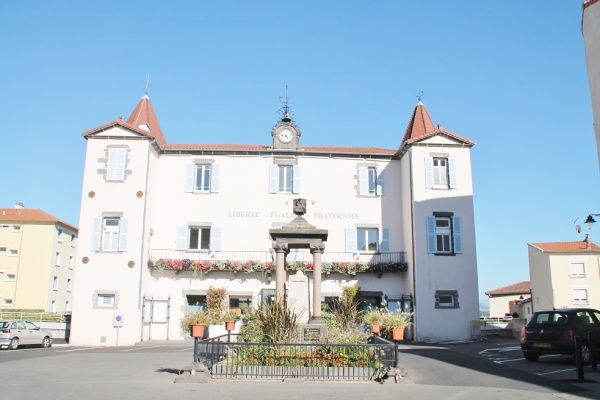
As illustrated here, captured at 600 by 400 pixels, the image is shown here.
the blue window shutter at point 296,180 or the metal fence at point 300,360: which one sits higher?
the blue window shutter at point 296,180

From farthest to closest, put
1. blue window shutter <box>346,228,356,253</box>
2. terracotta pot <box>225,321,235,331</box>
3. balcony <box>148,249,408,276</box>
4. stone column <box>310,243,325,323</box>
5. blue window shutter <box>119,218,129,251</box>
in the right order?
blue window shutter <box>346,228,356,253</box> → balcony <box>148,249,408,276</box> → blue window shutter <box>119,218,129,251</box> → terracotta pot <box>225,321,235,331</box> → stone column <box>310,243,325,323</box>

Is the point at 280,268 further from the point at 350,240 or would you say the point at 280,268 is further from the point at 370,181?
the point at 370,181

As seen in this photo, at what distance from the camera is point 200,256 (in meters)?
26.9

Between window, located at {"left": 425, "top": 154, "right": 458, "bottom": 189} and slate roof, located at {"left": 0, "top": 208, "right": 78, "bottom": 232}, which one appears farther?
slate roof, located at {"left": 0, "top": 208, "right": 78, "bottom": 232}

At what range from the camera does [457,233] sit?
86.2 ft

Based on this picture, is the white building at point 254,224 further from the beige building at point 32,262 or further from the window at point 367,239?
the beige building at point 32,262

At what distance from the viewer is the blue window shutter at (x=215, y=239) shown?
27.2 metres

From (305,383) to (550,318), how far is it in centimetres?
755

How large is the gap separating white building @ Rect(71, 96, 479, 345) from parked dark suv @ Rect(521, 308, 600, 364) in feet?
34.5

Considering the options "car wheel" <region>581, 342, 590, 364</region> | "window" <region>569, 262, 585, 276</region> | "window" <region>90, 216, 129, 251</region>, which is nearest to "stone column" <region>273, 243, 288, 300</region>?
"car wheel" <region>581, 342, 590, 364</region>

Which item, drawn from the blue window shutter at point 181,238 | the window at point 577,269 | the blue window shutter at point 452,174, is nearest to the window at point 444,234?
the blue window shutter at point 452,174

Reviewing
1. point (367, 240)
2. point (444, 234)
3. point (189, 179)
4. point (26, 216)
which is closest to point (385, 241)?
point (367, 240)

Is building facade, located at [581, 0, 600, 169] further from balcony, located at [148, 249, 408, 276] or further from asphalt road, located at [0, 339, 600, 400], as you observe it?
balcony, located at [148, 249, 408, 276]

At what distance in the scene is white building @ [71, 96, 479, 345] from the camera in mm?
25172
